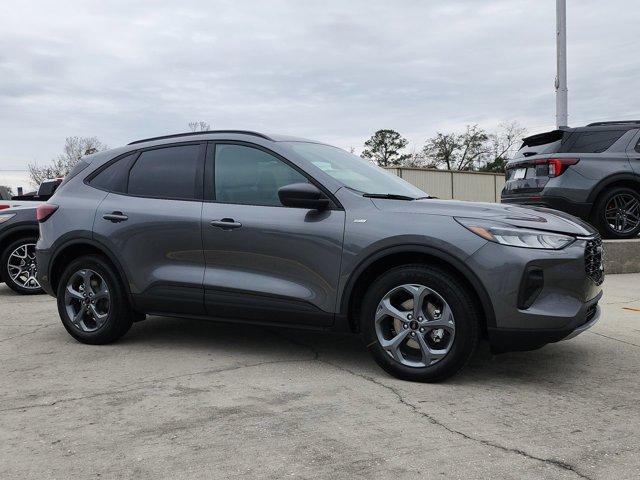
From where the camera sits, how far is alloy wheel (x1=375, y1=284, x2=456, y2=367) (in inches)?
156

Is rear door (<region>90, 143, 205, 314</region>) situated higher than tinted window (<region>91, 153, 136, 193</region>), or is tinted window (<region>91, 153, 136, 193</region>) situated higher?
tinted window (<region>91, 153, 136, 193</region>)

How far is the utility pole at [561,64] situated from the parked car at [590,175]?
227 inches

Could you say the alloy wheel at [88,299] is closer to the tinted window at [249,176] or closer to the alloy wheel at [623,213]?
the tinted window at [249,176]

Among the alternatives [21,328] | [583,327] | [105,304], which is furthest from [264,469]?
[21,328]

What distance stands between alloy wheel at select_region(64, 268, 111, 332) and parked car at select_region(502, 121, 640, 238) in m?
5.92

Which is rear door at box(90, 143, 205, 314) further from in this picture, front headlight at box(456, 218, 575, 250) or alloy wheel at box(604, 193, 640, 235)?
alloy wheel at box(604, 193, 640, 235)

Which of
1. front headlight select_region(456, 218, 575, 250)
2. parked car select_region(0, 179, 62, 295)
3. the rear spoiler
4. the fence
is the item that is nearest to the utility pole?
the rear spoiler

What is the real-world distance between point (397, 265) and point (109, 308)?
241 cm

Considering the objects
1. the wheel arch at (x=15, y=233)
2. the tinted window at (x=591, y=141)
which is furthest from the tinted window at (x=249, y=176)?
the tinted window at (x=591, y=141)

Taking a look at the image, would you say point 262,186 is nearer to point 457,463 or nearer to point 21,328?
point 457,463

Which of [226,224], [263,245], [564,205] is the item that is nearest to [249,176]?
[226,224]

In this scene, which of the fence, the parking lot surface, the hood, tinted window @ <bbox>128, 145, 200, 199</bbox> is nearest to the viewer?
the parking lot surface

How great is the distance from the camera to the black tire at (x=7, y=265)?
8.42 metres

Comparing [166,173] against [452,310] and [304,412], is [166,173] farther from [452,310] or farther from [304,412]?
[452,310]
